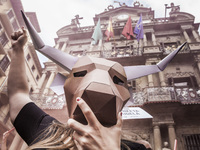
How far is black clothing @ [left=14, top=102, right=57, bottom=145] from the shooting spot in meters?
1.53

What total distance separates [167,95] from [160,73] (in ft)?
8.85

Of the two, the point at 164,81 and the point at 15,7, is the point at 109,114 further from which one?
the point at 15,7

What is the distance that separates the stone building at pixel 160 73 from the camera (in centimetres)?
871

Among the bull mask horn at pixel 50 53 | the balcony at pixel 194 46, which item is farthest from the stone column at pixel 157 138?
the bull mask horn at pixel 50 53

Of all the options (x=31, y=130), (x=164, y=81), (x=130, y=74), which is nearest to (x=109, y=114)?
(x=31, y=130)

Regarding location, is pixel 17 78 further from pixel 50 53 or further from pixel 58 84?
pixel 58 84

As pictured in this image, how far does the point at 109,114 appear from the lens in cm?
119

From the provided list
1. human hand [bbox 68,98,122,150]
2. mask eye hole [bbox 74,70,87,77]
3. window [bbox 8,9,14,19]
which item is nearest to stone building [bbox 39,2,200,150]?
mask eye hole [bbox 74,70,87,77]

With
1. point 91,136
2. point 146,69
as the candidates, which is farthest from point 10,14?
point 91,136

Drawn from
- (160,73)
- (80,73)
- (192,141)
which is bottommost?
(192,141)

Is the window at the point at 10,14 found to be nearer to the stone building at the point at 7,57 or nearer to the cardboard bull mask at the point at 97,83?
the stone building at the point at 7,57

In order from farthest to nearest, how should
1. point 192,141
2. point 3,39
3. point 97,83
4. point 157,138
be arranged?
point 3,39 < point 192,141 < point 157,138 < point 97,83

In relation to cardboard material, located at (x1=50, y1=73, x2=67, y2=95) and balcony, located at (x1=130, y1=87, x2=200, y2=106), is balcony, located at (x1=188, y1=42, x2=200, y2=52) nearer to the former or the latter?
balcony, located at (x1=130, y1=87, x2=200, y2=106)

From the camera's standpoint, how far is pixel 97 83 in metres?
1.30
